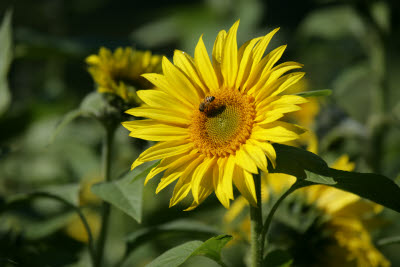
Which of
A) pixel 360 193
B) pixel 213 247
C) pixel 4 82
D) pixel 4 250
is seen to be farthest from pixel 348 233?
pixel 4 82

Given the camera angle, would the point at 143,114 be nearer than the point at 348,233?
Yes

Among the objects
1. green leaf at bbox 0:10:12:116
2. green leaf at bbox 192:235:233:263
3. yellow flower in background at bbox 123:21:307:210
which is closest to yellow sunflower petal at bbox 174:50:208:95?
yellow flower in background at bbox 123:21:307:210

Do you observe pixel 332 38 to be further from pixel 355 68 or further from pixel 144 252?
pixel 144 252

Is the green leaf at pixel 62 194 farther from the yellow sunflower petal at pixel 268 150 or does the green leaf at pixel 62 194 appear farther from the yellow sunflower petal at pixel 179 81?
the yellow sunflower petal at pixel 268 150

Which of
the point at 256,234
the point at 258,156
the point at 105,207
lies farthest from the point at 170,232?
the point at 258,156

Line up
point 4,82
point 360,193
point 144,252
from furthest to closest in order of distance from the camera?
point 144,252
point 4,82
point 360,193
